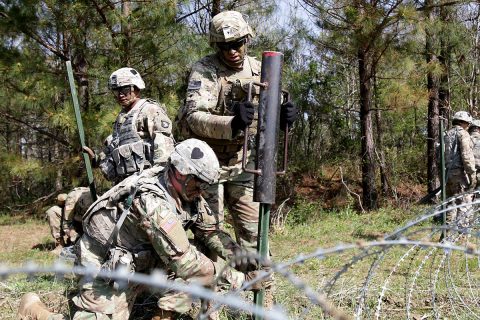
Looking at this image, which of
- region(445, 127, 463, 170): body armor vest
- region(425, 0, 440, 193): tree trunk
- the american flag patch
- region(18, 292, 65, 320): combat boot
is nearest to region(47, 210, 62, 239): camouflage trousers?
region(18, 292, 65, 320): combat boot

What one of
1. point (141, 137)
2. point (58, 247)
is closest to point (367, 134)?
point (58, 247)

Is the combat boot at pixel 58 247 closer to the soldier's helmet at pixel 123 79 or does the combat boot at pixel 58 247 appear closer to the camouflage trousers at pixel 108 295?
the soldier's helmet at pixel 123 79

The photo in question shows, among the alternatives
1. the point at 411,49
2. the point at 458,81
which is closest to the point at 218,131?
the point at 411,49

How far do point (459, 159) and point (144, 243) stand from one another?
5134 mm

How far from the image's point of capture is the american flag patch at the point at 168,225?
2.61 meters

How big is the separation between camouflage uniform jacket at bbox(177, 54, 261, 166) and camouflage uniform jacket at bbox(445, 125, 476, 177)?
4.12m

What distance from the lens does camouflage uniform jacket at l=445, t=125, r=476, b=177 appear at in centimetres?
672

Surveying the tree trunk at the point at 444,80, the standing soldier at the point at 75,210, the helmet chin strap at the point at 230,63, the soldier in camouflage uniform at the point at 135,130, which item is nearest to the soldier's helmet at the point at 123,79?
the soldier in camouflage uniform at the point at 135,130

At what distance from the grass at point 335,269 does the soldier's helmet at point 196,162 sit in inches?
27.7

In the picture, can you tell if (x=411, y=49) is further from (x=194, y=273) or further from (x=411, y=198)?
(x=194, y=273)

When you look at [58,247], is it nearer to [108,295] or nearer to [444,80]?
[108,295]

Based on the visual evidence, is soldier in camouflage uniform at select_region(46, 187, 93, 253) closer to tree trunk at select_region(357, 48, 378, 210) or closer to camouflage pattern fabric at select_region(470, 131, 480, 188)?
camouflage pattern fabric at select_region(470, 131, 480, 188)

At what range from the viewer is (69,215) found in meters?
6.30

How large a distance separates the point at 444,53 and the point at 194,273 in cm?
951
